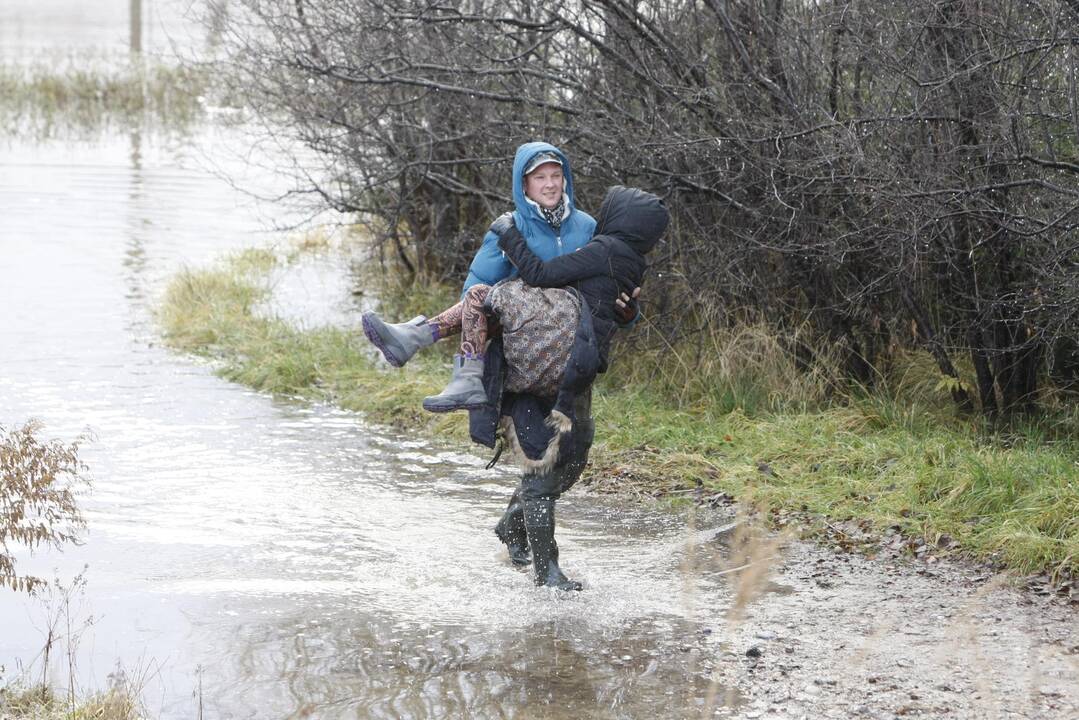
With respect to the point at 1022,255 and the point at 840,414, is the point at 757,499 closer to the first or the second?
the point at 840,414

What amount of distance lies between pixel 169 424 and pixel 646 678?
5337mm

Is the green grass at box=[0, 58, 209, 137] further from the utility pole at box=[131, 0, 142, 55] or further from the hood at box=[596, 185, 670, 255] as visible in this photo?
the hood at box=[596, 185, 670, 255]

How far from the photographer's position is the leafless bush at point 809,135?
7852mm

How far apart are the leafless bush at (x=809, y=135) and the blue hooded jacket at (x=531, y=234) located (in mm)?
2189

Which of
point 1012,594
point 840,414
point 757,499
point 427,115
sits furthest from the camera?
point 427,115

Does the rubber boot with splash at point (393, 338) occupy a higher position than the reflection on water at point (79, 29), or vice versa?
the reflection on water at point (79, 29)

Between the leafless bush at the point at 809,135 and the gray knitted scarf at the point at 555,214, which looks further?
the leafless bush at the point at 809,135

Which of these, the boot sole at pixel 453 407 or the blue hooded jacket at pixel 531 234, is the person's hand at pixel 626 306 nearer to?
the blue hooded jacket at pixel 531 234

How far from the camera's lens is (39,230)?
18297 millimetres

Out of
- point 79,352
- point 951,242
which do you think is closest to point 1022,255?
point 951,242

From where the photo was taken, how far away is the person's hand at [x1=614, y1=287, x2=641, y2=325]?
6.25m

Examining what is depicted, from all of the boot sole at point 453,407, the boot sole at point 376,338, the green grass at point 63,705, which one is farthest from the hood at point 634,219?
the green grass at point 63,705

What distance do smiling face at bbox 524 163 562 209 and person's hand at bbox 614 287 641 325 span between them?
1.70 ft

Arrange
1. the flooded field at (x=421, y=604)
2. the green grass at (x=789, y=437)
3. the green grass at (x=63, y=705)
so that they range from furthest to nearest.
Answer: the green grass at (x=789, y=437)
the flooded field at (x=421, y=604)
the green grass at (x=63, y=705)
